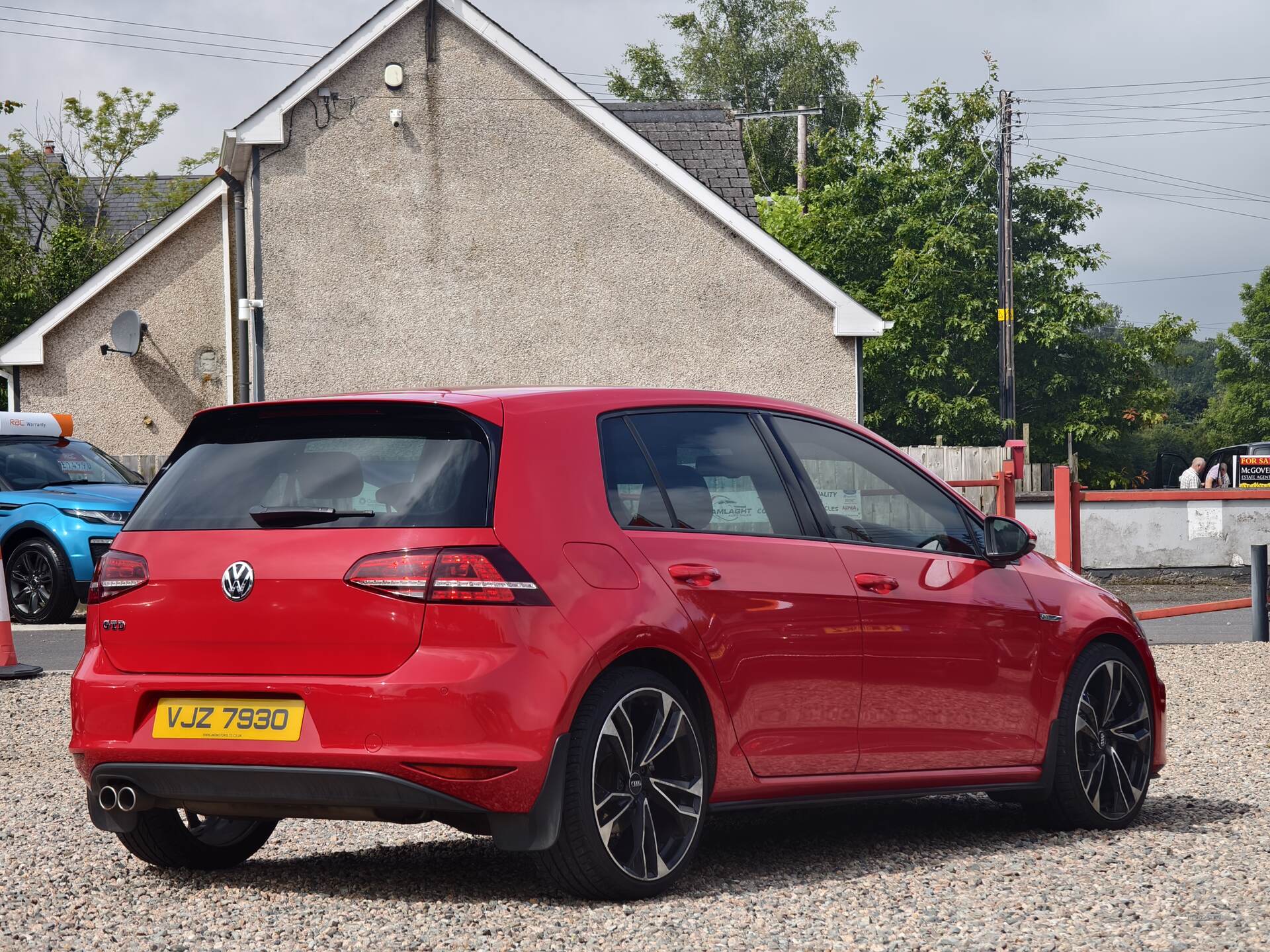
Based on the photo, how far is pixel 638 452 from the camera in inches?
218

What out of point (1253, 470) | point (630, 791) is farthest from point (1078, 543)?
point (1253, 470)

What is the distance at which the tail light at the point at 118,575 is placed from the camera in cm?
532

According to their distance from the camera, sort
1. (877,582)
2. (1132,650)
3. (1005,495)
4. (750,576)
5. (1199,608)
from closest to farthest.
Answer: (750,576)
(877,582)
(1132,650)
(1199,608)
(1005,495)

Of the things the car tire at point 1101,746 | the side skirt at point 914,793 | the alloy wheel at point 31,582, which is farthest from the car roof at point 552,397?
the alloy wheel at point 31,582

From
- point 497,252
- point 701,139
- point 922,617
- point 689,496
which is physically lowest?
point 922,617

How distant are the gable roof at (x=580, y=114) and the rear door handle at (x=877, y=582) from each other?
1855cm

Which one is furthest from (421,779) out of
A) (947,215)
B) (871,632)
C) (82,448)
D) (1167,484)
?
(1167,484)

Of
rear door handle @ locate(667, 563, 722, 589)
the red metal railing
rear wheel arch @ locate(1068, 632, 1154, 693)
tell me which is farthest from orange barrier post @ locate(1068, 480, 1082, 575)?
rear door handle @ locate(667, 563, 722, 589)

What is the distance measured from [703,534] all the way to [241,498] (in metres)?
1.45

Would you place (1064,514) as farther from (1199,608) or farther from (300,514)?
(300,514)

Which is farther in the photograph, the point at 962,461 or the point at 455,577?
the point at 962,461

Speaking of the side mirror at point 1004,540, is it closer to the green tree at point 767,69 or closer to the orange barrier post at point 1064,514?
the orange barrier post at point 1064,514

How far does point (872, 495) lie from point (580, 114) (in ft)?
62.3

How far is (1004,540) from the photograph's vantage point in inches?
259
